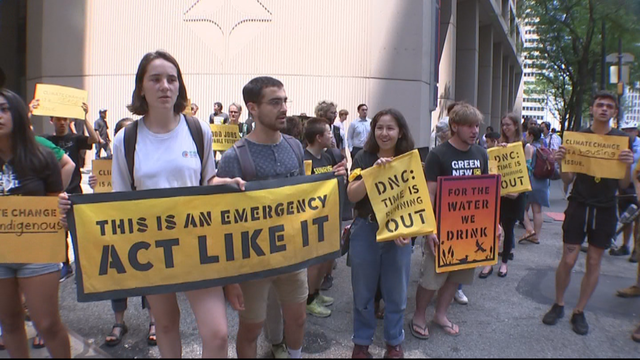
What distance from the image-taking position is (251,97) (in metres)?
3.14

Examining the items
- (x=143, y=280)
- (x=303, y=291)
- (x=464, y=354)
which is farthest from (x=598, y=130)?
(x=143, y=280)

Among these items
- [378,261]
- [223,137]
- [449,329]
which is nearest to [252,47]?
[223,137]

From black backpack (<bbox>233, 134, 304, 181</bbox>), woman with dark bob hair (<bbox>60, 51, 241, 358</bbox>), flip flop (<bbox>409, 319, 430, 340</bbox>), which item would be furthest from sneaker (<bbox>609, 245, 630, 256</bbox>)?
woman with dark bob hair (<bbox>60, 51, 241, 358</bbox>)

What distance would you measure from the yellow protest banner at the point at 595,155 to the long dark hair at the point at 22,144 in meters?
4.31

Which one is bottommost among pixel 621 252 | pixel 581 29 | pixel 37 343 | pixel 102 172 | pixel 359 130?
pixel 37 343

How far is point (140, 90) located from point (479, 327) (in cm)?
352

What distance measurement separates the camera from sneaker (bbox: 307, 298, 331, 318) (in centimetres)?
466

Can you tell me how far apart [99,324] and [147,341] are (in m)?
0.69

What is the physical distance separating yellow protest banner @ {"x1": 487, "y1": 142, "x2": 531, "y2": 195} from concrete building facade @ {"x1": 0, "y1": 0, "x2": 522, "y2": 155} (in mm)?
8210

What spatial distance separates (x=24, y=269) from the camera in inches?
119

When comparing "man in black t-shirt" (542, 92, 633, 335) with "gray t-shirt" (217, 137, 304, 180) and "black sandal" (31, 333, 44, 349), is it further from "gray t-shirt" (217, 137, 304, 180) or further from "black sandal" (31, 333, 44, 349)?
"black sandal" (31, 333, 44, 349)

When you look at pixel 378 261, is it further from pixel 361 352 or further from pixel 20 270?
A: pixel 20 270

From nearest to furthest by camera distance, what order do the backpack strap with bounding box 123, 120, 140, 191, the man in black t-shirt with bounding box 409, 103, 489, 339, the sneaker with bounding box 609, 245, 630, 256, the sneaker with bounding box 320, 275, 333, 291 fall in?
1. the backpack strap with bounding box 123, 120, 140, 191
2. the man in black t-shirt with bounding box 409, 103, 489, 339
3. the sneaker with bounding box 320, 275, 333, 291
4. the sneaker with bounding box 609, 245, 630, 256

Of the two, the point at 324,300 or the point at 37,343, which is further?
the point at 324,300
